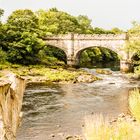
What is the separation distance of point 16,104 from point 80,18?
406ft

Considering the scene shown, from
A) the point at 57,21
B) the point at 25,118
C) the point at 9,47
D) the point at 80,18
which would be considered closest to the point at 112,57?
the point at 57,21

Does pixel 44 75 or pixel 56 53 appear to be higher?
pixel 56 53

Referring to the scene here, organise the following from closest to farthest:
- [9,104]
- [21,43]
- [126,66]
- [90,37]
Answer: [9,104] → [21,43] → [126,66] → [90,37]

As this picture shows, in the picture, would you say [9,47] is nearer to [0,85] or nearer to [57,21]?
[57,21]

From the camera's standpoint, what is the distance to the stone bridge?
6388cm

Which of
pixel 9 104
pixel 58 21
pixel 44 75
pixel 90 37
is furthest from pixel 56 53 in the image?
pixel 9 104

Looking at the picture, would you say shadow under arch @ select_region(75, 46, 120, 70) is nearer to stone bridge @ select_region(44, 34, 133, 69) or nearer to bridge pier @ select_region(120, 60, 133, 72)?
stone bridge @ select_region(44, 34, 133, 69)

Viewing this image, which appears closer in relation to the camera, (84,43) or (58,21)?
(84,43)

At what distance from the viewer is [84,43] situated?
6700 cm

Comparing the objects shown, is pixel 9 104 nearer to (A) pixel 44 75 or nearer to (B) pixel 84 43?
(A) pixel 44 75

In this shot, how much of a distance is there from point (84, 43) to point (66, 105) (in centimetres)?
3767

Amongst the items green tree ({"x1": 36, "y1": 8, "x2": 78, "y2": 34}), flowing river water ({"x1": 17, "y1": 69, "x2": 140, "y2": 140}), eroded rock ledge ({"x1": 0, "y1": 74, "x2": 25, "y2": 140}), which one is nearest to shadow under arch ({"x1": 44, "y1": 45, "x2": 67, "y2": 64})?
green tree ({"x1": 36, "y1": 8, "x2": 78, "y2": 34})

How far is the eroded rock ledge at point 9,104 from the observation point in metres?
4.07

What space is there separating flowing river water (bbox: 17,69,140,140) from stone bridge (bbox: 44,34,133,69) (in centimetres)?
1640
